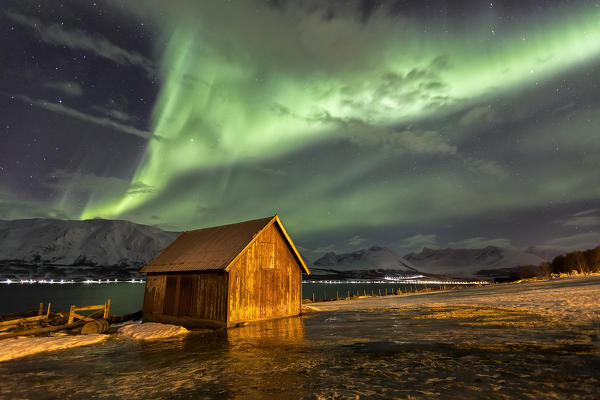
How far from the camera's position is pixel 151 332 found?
19203mm

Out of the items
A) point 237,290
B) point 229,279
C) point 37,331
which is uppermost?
point 229,279

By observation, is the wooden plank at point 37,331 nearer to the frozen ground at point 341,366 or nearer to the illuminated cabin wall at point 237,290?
the illuminated cabin wall at point 237,290

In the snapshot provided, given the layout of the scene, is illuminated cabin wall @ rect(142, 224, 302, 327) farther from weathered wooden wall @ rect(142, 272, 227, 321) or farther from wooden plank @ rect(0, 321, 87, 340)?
wooden plank @ rect(0, 321, 87, 340)

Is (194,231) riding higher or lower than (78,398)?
higher

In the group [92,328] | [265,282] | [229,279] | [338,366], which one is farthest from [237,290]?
[338,366]

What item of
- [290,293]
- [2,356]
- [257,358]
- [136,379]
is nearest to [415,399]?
[257,358]

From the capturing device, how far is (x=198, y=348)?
48.2ft

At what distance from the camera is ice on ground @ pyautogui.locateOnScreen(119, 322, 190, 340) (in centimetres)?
1878

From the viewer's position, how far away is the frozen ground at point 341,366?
8.05m

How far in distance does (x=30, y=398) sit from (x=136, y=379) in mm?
2522

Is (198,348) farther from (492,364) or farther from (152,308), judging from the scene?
(152,308)

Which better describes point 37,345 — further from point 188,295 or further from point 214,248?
point 214,248

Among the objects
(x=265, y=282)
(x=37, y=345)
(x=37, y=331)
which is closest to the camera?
(x=37, y=345)

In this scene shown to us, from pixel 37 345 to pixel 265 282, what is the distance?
1278 cm
